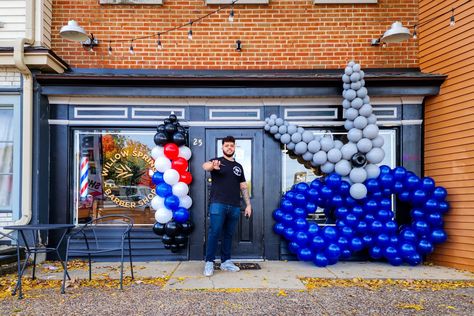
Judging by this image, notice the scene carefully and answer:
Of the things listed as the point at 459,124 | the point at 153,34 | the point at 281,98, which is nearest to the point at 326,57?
the point at 281,98

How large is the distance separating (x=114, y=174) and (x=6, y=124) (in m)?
1.96

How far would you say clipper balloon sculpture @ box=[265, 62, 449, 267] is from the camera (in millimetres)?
5652

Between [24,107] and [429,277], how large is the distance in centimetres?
667

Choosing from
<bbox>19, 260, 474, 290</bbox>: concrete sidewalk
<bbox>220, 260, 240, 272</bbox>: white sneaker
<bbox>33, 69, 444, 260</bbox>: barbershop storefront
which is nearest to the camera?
<bbox>19, 260, 474, 290</bbox>: concrete sidewalk

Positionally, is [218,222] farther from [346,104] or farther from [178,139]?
[346,104]

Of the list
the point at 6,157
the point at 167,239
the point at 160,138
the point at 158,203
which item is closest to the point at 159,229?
the point at 167,239

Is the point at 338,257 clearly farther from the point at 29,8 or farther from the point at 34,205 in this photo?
the point at 29,8

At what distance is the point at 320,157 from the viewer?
5.80m

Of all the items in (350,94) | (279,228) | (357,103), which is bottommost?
(279,228)

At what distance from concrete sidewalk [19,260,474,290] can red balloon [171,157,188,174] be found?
1533mm

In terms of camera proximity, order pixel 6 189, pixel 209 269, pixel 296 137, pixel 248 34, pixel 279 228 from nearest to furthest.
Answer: pixel 209 269 → pixel 296 137 → pixel 279 228 → pixel 6 189 → pixel 248 34

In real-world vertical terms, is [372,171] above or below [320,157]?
below

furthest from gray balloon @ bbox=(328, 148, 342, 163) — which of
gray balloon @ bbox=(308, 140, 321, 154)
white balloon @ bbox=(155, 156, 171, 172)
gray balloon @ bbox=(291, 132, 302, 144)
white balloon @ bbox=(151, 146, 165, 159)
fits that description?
white balloon @ bbox=(151, 146, 165, 159)

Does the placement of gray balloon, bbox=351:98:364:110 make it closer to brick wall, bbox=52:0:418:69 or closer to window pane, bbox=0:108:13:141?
brick wall, bbox=52:0:418:69
